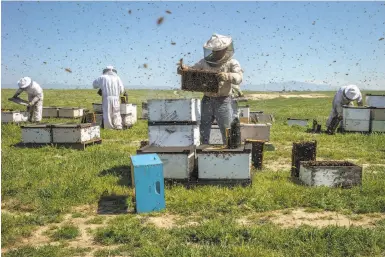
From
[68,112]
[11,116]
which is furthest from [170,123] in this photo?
[68,112]

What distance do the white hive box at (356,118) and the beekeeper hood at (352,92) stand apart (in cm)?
33

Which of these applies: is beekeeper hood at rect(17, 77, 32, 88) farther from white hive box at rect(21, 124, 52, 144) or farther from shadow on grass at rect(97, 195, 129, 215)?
shadow on grass at rect(97, 195, 129, 215)

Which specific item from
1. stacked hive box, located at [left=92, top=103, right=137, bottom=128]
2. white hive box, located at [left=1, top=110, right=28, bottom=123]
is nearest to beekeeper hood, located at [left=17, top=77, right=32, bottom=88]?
white hive box, located at [left=1, top=110, right=28, bottom=123]

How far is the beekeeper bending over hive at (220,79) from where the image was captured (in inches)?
261

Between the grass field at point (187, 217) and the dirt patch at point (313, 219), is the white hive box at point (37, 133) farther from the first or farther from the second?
the dirt patch at point (313, 219)

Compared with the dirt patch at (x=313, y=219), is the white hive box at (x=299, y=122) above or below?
→ above

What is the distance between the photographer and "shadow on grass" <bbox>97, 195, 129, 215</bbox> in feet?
17.0

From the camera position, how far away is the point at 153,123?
6.86 meters

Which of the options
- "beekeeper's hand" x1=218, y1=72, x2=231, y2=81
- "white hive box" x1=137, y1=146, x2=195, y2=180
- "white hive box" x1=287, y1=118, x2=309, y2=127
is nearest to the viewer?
"white hive box" x1=137, y1=146, x2=195, y2=180

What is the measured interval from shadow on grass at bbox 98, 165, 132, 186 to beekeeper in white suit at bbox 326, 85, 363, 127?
27.5 ft

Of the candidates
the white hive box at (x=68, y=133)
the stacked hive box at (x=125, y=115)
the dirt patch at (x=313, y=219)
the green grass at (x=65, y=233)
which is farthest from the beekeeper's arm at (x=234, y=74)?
the stacked hive box at (x=125, y=115)

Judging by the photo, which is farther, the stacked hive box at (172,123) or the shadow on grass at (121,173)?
the stacked hive box at (172,123)

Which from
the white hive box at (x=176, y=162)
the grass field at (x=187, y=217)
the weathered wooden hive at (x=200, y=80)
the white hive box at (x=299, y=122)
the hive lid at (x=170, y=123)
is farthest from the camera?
the white hive box at (x=299, y=122)

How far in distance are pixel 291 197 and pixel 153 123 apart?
107 inches
